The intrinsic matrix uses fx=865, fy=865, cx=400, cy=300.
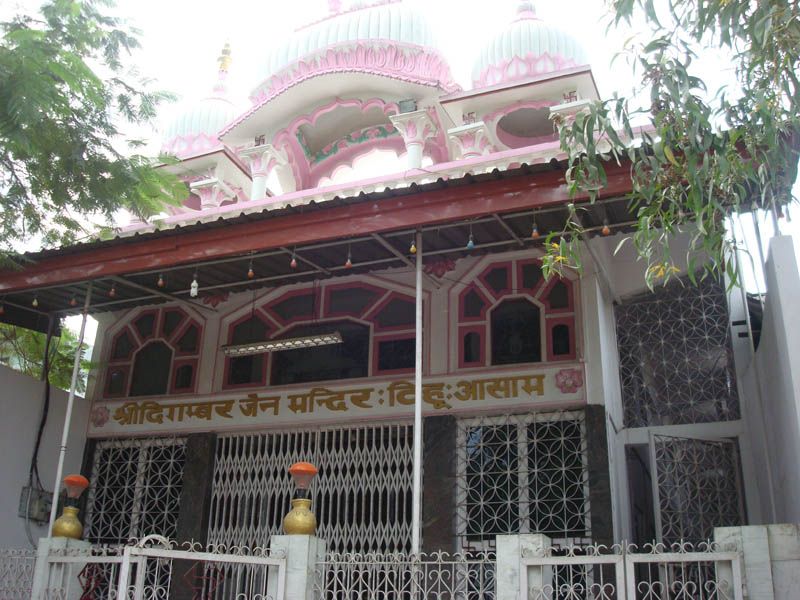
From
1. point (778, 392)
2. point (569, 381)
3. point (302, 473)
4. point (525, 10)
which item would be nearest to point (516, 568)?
point (302, 473)

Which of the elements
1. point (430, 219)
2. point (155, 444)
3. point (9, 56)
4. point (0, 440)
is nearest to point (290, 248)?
point (430, 219)

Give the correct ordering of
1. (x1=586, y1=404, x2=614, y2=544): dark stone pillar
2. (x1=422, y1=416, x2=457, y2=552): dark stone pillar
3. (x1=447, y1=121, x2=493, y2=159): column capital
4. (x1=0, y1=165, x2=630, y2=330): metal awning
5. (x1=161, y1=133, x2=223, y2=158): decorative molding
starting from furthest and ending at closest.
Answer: (x1=161, y1=133, x2=223, y2=158): decorative molding < (x1=447, y1=121, x2=493, y2=159): column capital < (x1=422, y1=416, x2=457, y2=552): dark stone pillar < (x1=586, y1=404, x2=614, y2=544): dark stone pillar < (x1=0, y1=165, x2=630, y2=330): metal awning

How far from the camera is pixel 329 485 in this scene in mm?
9266

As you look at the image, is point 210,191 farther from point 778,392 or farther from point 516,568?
point 516,568

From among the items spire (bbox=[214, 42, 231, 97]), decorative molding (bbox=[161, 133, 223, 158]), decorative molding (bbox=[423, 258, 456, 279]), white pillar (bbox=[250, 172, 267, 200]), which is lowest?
decorative molding (bbox=[423, 258, 456, 279])

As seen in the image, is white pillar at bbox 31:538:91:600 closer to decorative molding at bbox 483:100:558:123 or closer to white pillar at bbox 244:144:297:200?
white pillar at bbox 244:144:297:200

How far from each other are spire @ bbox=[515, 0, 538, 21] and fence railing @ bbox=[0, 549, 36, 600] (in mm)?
9241

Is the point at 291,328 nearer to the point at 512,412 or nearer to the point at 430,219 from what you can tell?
the point at 512,412

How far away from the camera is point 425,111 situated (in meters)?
11.2

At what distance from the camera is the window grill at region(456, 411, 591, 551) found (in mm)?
8211

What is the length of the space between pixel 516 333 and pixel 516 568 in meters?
4.09

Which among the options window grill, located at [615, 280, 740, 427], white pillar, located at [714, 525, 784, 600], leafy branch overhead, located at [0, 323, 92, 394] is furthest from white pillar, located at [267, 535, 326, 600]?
leafy branch overhead, located at [0, 323, 92, 394]

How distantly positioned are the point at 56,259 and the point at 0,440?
8.55 feet

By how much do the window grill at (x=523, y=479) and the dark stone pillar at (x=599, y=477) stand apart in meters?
0.09
